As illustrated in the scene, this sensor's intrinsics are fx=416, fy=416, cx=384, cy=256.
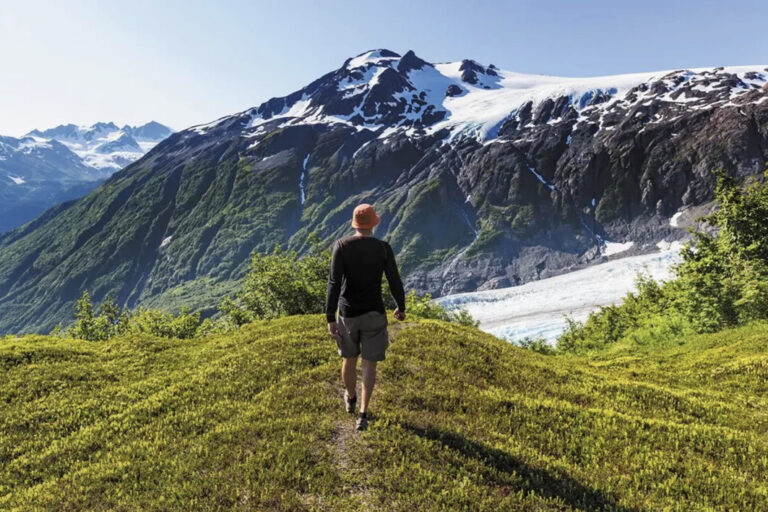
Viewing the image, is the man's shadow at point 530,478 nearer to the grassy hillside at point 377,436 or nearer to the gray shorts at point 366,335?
the grassy hillside at point 377,436

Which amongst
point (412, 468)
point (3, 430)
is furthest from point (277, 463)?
point (3, 430)

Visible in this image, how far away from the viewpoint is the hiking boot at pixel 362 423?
9484 millimetres

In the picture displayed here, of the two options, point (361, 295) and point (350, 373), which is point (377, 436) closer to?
point (350, 373)

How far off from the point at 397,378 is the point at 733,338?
2148 centimetres

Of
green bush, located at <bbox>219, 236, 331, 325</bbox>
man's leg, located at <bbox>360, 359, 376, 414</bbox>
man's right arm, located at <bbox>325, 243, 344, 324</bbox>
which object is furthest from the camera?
green bush, located at <bbox>219, 236, 331, 325</bbox>

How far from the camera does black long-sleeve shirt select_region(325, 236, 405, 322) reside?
929cm

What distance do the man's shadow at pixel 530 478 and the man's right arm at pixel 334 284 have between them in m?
3.24

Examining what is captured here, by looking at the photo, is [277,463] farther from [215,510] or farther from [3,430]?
[3,430]

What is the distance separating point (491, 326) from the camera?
182625mm

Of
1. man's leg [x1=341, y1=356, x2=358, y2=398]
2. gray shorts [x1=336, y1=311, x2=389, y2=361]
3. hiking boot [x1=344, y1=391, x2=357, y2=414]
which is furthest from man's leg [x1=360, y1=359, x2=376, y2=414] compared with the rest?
hiking boot [x1=344, y1=391, x2=357, y2=414]

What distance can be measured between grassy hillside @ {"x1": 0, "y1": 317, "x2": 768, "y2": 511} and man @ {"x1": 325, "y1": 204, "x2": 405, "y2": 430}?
5.51 ft

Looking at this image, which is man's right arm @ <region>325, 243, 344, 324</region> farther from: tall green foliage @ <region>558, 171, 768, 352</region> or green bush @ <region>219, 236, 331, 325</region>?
green bush @ <region>219, 236, 331, 325</region>

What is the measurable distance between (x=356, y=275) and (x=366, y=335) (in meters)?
1.40

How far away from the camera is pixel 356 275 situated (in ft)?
30.6
